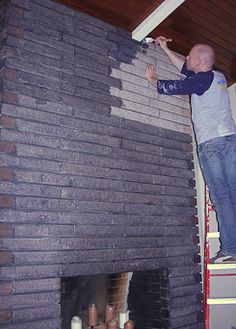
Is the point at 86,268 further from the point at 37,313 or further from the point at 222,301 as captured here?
the point at 222,301

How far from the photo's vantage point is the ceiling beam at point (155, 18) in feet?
11.1

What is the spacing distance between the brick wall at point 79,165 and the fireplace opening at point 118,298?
0.22 m

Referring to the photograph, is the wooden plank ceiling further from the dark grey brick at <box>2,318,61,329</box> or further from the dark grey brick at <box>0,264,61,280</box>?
the dark grey brick at <box>2,318,61,329</box>

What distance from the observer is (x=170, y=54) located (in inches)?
154

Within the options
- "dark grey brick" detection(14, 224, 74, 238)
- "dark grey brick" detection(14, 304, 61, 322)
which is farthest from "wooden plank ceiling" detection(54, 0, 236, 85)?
"dark grey brick" detection(14, 304, 61, 322)

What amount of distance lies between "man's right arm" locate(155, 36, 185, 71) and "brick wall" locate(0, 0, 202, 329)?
174mm

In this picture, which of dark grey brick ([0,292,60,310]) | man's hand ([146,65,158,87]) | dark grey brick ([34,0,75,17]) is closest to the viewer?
dark grey brick ([0,292,60,310])

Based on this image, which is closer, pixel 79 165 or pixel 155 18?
pixel 79 165

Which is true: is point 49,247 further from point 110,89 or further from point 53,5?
point 53,5

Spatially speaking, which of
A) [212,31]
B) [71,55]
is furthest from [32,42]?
[212,31]

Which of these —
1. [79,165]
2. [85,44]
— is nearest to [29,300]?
[79,165]

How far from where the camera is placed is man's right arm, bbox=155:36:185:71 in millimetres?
3876

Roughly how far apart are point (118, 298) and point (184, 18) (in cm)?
304

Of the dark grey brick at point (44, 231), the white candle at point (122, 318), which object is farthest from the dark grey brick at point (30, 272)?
the white candle at point (122, 318)
